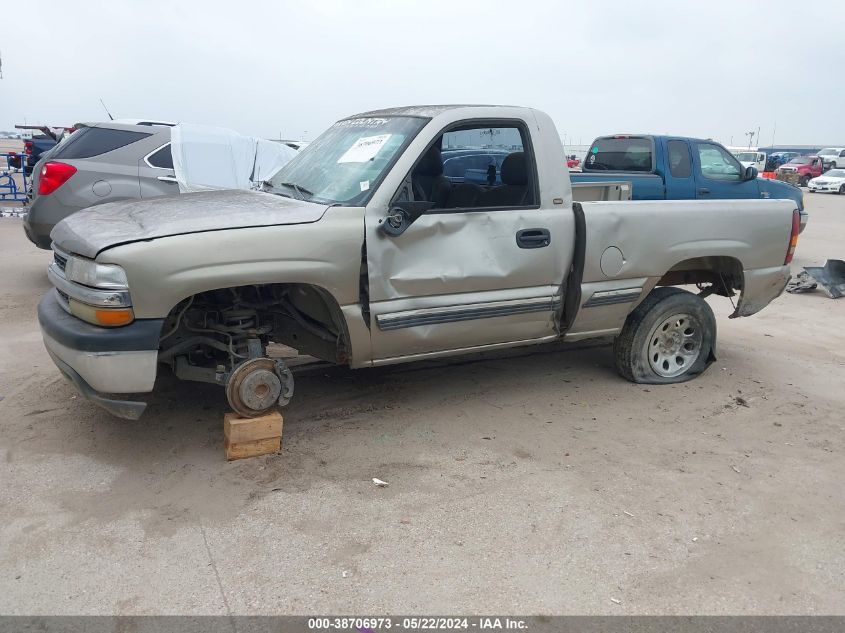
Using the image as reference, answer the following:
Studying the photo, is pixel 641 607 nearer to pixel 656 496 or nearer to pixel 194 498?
pixel 656 496

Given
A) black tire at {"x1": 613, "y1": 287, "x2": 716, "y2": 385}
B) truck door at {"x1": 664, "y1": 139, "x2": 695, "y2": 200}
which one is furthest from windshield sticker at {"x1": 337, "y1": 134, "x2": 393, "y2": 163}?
truck door at {"x1": 664, "y1": 139, "x2": 695, "y2": 200}

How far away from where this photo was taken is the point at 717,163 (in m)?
10.2

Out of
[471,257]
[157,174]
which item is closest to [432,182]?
[471,257]

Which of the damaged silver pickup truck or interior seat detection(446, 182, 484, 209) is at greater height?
interior seat detection(446, 182, 484, 209)

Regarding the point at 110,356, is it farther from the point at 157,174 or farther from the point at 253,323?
the point at 157,174

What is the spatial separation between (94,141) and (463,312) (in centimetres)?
569

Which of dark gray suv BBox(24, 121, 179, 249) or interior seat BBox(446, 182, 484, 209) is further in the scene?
dark gray suv BBox(24, 121, 179, 249)

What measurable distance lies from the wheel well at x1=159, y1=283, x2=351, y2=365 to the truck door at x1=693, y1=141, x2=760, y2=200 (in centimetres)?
748

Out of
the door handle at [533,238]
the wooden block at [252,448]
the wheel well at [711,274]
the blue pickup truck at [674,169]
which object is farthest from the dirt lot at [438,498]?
the blue pickup truck at [674,169]

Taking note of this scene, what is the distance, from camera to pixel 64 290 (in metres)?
3.64

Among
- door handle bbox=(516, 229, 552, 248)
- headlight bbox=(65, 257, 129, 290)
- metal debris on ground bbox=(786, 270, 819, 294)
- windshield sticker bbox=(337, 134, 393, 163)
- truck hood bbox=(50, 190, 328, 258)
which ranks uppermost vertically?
windshield sticker bbox=(337, 134, 393, 163)

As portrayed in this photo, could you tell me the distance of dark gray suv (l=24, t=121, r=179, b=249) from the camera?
7.54 m

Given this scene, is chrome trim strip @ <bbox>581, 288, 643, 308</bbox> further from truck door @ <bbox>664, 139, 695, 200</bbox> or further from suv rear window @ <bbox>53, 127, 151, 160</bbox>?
suv rear window @ <bbox>53, 127, 151, 160</bbox>

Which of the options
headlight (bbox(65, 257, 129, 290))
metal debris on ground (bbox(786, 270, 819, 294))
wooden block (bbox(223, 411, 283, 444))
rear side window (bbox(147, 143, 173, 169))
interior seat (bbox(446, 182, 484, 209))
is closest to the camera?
headlight (bbox(65, 257, 129, 290))
